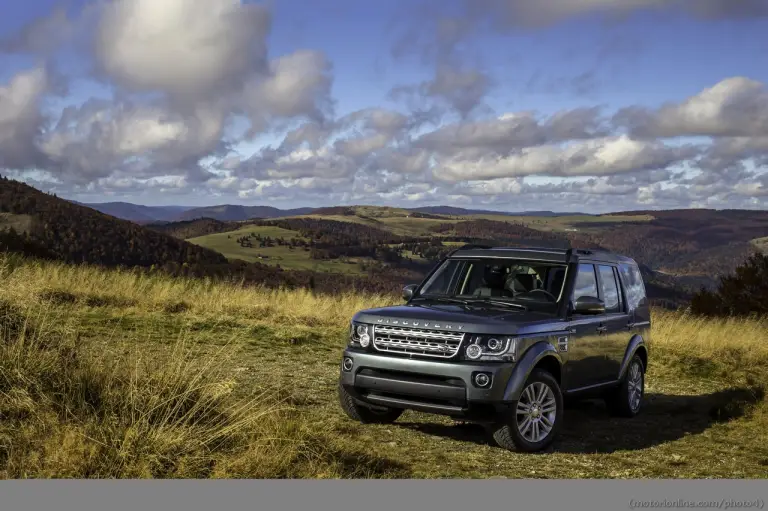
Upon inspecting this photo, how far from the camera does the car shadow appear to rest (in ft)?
26.3

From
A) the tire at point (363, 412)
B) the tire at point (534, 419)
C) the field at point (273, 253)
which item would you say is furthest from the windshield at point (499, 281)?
the field at point (273, 253)

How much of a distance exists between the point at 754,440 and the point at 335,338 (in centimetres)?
834

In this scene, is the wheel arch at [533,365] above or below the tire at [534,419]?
above

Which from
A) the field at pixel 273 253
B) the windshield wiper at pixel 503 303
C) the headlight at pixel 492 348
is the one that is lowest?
the field at pixel 273 253

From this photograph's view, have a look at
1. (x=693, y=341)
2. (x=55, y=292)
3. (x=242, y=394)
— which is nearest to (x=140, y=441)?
(x=242, y=394)

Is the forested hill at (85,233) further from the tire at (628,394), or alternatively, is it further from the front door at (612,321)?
the front door at (612,321)

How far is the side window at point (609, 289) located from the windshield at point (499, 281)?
3.04 feet

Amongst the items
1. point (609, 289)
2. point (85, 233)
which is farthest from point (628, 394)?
point (85, 233)

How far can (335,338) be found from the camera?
1522 centimetres

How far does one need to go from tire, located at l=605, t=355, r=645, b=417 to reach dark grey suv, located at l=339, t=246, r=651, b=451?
16 millimetres

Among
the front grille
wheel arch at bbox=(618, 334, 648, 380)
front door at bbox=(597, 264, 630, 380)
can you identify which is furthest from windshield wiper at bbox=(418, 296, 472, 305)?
wheel arch at bbox=(618, 334, 648, 380)

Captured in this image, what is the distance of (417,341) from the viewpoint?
23.6 feet

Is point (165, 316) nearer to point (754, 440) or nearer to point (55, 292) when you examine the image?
point (55, 292)

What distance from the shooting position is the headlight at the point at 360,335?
296 inches
